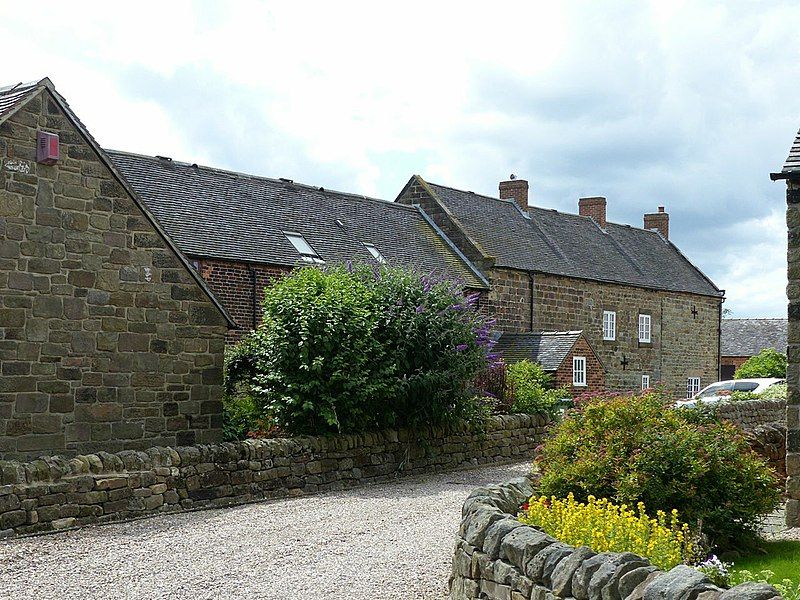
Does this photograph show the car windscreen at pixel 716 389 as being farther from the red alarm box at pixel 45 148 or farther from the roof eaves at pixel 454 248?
the red alarm box at pixel 45 148

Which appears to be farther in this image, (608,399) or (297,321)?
(297,321)

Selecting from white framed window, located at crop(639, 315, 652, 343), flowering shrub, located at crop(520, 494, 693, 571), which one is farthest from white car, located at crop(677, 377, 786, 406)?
flowering shrub, located at crop(520, 494, 693, 571)

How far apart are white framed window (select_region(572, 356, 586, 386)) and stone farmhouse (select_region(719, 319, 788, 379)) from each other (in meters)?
31.3

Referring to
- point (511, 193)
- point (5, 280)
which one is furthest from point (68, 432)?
point (511, 193)

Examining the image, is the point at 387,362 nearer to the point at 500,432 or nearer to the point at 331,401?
the point at 331,401

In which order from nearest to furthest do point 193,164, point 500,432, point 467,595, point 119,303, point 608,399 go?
point 467,595
point 608,399
point 119,303
point 500,432
point 193,164

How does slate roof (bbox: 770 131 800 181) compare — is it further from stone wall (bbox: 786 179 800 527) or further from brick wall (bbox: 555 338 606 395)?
brick wall (bbox: 555 338 606 395)

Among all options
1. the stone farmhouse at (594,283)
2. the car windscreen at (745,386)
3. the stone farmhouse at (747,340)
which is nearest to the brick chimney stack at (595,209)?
the stone farmhouse at (594,283)

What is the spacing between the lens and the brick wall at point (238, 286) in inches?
946

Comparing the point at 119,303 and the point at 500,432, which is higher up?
the point at 119,303

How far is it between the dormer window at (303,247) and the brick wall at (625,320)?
24.4 ft

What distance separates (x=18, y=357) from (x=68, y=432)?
1438 millimetres

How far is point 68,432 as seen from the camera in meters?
15.3

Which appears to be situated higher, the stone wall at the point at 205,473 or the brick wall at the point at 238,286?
the brick wall at the point at 238,286
